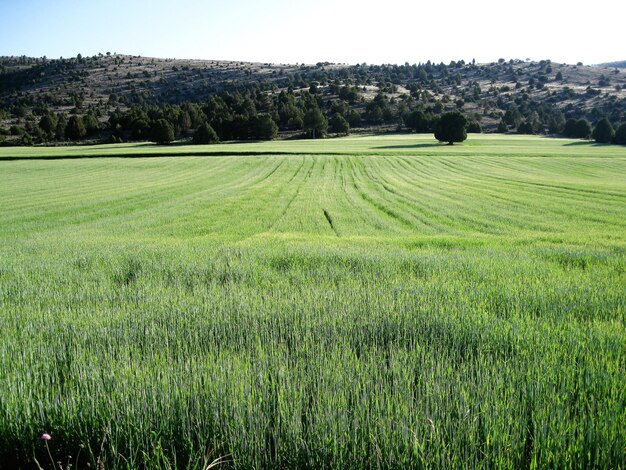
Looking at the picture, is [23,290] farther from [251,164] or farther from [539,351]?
[251,164]

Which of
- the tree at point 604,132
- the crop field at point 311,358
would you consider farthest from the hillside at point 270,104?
the crop field at point 311,358

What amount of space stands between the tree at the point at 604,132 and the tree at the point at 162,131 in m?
85.1

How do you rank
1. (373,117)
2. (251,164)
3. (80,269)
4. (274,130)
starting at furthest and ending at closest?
(373,117) < (274,130) < (251,164) < (80,269)

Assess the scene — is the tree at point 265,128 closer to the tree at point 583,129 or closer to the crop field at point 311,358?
the tree at point 583,129

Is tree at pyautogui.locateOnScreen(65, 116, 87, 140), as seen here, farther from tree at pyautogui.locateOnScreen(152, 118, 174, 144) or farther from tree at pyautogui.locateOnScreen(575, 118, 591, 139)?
tree at pyautogui.locateOnScreen(575, 118, 591, 139)

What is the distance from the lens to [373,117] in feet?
377

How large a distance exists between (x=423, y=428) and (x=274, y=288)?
13.7 feet

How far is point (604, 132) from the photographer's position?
264 ft

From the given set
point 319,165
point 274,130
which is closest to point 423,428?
point 319,165

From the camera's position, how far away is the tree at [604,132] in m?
79.4

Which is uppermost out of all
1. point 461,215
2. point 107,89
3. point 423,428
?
point 107,89

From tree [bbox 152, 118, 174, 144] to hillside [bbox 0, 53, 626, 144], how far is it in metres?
1.56

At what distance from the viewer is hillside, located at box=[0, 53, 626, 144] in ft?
330

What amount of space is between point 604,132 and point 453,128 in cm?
2997
